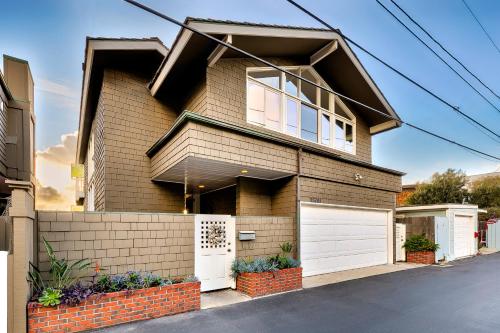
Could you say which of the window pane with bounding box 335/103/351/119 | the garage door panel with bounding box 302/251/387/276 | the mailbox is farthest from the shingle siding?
the window pane with bounding box 335/103/351/119

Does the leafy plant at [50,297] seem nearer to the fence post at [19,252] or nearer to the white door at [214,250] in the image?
the fence post at [19,252]

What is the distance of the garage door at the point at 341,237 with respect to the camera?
8773 mm

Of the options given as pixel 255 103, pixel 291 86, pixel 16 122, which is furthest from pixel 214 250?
pixel 16 122

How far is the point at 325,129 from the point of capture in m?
11.0

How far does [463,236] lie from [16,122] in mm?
19827

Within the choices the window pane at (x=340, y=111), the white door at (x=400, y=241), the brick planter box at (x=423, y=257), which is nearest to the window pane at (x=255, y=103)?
the window pane at (x=340, y=111)

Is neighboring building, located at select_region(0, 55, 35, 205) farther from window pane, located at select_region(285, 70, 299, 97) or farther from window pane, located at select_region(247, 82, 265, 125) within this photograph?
window pane, located at select_region(285, 70, 299, 97)

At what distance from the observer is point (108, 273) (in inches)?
215

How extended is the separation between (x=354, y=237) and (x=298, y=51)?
6.57 metres

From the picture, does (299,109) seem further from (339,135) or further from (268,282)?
(268,282)

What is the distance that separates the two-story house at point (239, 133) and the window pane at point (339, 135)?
14 centimetres

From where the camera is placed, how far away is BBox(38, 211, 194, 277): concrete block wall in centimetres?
505

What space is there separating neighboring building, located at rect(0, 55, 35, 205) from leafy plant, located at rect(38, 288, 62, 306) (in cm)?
595

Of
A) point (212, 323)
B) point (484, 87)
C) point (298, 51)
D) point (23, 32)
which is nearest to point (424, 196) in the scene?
point (484, 87)
